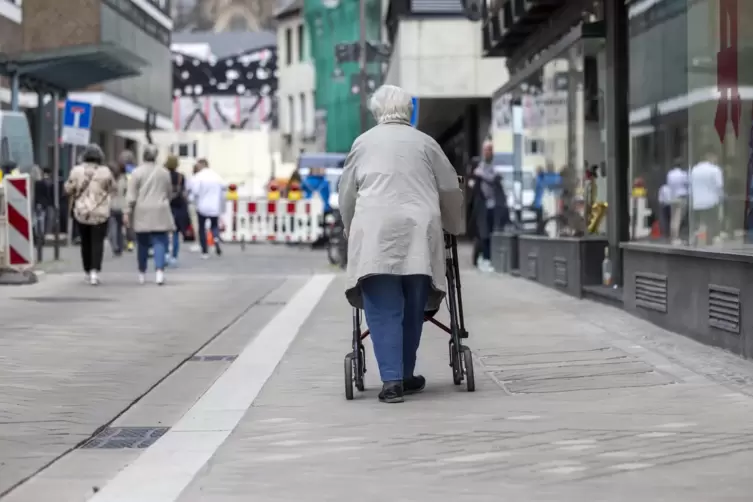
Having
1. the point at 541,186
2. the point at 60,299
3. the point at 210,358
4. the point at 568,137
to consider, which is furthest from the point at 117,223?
the point at 210,358

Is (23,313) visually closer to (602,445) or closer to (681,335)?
(681,335)

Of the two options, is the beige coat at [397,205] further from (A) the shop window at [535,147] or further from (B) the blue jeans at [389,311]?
(A) the shop window at [535,147]

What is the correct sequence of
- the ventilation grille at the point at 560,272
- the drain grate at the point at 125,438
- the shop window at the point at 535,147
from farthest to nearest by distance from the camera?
the shop window at the point at 535,147 < the ventilation grille at the point at 560,272 < the drain grate at the point at 125,438

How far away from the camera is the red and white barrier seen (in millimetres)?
20422

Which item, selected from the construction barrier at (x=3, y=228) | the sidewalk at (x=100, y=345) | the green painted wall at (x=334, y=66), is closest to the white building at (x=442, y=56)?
the green painted wall at (x=334, y=66)

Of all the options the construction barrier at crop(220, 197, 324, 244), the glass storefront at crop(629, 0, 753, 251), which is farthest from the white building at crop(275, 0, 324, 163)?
the glass storefront at crop(629, 0, 753, 251)

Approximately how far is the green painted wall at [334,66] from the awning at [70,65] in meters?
22.9

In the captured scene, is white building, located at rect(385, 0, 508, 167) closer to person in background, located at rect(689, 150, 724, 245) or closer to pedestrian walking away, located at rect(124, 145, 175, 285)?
pedestrian walking away, located at rect(124, 145, 175, 285)

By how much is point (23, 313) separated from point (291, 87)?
72708 millimetres

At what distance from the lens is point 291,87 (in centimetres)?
8806

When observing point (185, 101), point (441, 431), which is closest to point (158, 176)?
point (441, 431)

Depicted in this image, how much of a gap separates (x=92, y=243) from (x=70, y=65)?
638 centimetres

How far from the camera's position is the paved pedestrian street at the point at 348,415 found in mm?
6312

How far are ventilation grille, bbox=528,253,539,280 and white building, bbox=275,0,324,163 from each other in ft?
203
